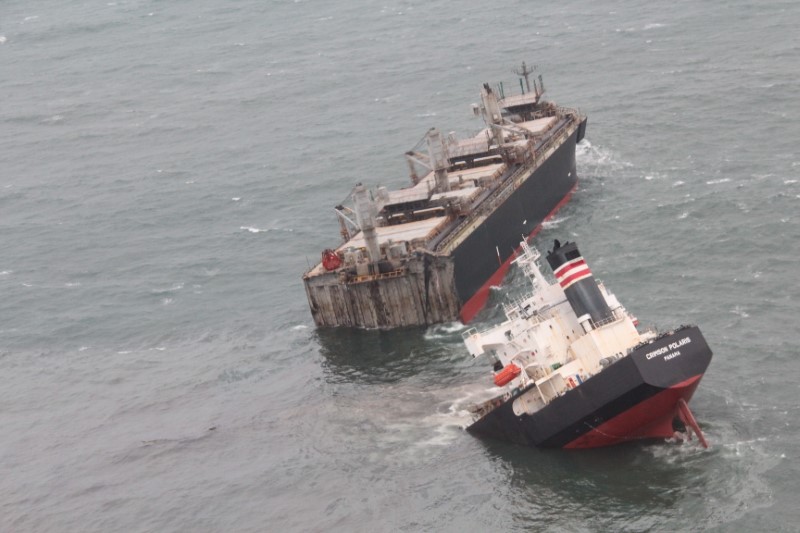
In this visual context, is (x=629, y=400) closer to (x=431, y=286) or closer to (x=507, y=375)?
(x=507, y=375)

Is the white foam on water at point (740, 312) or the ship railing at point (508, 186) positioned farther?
the ship railing at point (508, 186)

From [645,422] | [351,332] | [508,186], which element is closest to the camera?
[645,422]

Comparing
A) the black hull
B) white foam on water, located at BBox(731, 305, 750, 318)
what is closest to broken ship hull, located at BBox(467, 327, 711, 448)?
white foam on water, located at BBox(731, 305, 750, 318)

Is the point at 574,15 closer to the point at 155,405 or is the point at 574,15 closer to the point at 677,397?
the point at 155,405

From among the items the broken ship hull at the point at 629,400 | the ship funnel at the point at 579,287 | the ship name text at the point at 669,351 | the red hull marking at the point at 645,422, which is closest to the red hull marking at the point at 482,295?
the ship funnel at the point at 579,287

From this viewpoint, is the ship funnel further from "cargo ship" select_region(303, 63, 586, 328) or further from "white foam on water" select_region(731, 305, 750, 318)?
"cargo ship" select_region(303, 63, 586, 328)

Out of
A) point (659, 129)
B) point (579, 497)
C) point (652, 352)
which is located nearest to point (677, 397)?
point (652, 352)

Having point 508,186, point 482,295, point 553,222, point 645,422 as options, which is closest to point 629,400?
point 645,422

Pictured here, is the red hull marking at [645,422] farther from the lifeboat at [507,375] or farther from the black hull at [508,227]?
the black hull at [508,227]
